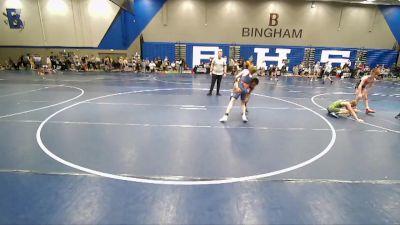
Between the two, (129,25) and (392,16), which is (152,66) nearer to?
(129,25)

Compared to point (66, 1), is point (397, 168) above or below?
below

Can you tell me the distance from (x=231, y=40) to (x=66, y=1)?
43.1 ft

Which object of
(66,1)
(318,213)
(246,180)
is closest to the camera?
(318,213)

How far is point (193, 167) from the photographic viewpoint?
3.67 metres

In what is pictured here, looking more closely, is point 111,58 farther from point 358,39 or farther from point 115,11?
point 358,39

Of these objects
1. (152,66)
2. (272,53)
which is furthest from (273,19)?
(152,66)

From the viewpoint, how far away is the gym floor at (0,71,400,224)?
8.80ft

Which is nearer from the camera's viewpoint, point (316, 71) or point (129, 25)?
point (316, 71)

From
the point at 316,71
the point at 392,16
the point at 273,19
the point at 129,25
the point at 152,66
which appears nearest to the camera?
the point at 316,71

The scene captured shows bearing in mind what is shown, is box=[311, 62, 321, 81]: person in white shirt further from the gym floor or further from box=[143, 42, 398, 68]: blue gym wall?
the gym floor

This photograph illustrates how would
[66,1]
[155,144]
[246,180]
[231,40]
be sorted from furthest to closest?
[231,40]
[66,1]
[155,144]
[246,180]

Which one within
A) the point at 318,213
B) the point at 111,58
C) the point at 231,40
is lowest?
the point at 318,213

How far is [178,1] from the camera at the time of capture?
1938cm

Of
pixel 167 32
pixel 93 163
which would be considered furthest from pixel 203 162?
pixel 167 32
